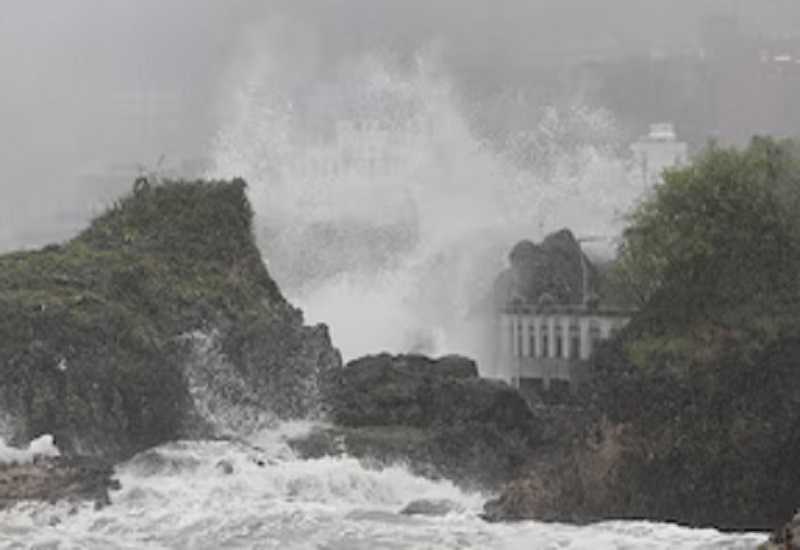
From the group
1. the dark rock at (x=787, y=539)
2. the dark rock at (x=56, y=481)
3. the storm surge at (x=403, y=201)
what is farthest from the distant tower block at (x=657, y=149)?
the dark rock at (x=787, y=539)

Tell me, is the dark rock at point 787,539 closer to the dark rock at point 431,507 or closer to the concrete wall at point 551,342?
the dark rock at point 431,507

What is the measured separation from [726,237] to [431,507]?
10339 millimetres

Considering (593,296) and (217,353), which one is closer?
(217,353)

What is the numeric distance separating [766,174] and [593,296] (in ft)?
31.1

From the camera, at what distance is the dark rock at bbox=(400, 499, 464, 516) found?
25.7 meters

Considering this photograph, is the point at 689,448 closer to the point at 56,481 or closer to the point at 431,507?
the point at 431,507

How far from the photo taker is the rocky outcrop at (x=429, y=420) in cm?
2923

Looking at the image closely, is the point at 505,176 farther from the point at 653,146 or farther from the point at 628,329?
the point at 628,329

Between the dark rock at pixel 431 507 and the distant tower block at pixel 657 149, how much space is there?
4776cm

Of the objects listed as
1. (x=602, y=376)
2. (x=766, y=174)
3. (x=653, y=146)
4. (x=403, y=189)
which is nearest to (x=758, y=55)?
(x=653, y=146)

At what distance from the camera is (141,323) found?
107ft

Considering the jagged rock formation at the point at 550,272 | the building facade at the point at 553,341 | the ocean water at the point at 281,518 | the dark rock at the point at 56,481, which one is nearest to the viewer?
the ocean water at the point at 281,518

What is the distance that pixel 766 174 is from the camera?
109 ft

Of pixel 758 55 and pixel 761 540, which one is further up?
pixel 758 55
